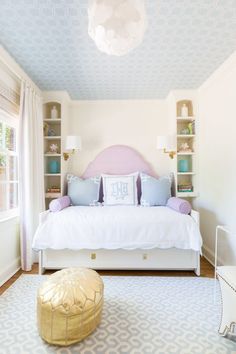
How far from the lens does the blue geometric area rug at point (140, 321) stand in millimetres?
1341

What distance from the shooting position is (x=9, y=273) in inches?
91.9

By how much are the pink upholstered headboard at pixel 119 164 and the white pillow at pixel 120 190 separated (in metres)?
0.28

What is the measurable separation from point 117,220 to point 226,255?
129 centimetres

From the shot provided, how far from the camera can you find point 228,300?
138 cm

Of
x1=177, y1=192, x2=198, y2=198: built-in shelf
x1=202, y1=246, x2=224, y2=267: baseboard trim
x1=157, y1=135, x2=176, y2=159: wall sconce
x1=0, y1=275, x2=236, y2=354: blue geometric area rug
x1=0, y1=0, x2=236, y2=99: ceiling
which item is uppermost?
x1=0, y1=0, x2=236, y2=99: ceiling

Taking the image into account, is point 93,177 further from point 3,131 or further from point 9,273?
point 9,273

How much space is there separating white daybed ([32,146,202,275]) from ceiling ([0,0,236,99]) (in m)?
1.67

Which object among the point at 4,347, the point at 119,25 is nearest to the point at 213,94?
the point at 119,25

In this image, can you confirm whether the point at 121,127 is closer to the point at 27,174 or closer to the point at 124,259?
the point at 27,174

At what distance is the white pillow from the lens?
3.02m

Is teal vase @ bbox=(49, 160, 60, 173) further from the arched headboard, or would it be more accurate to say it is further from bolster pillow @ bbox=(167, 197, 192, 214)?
bolster pillow @ bbox=(167, 197, 192, 214)

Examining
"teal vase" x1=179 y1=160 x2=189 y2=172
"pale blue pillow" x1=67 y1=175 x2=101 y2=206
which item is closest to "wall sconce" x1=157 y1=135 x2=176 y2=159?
"teal vase" x1=179 y1=160 x2=189 y2=172

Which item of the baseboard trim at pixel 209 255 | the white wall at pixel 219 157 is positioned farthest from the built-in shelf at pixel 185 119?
the baseboard trim at pixel 209 255

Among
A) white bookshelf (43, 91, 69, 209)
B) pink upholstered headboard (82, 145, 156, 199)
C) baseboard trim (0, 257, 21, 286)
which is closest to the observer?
baseboard trim (0, 257, 21, 286)
